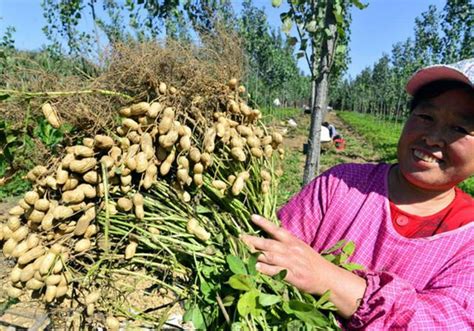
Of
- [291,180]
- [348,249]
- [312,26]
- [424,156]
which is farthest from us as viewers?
[291,180]

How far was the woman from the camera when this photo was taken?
1.03 m

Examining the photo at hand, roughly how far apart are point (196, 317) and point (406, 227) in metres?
0.75

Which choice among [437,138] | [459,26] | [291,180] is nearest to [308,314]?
[437,138]

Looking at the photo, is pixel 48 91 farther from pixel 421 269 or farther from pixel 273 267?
pixel 421 269

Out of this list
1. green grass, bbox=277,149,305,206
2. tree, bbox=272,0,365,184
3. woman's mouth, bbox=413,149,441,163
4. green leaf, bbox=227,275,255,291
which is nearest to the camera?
green leaf, bbox=227,275,255,291

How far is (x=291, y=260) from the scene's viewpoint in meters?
1.02

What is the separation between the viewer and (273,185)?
3.77 feet

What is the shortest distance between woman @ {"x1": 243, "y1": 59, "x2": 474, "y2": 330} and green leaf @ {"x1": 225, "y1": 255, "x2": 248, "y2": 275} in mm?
85

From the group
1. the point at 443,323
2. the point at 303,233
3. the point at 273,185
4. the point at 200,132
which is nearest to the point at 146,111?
the point at 200,132

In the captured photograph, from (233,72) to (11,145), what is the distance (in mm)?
570

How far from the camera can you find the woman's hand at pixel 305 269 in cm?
99

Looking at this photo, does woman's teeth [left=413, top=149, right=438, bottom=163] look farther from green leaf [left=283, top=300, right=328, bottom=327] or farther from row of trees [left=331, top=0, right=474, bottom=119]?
row of trees [left=331, top=0, right=474, bottom=119]

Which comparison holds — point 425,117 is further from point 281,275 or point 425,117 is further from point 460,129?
point 281,275

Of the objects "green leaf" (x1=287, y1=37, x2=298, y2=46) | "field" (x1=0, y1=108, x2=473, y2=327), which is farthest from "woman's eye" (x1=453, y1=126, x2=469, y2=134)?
"green leaf" (x1=287, y1=37, x2=298, y2=46)
